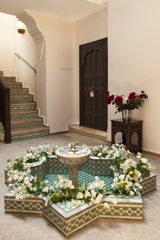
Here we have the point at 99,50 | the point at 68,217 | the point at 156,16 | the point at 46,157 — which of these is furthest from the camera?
the point at 99,50

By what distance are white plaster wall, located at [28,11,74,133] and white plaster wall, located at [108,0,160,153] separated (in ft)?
4.93

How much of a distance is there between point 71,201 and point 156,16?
3.24 m

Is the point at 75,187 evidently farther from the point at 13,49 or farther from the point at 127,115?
the point at 13,49

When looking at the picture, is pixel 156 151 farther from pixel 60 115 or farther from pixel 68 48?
pixel 68 48

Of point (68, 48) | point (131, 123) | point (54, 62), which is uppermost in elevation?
point (68, 48)

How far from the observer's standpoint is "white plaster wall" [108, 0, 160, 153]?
3895 mm

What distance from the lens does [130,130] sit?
394 cm

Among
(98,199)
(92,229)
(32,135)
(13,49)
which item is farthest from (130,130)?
(13,49)

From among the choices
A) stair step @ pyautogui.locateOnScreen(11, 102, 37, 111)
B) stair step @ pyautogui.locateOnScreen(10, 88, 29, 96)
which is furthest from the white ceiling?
stair step @ pyautogui.locateOnScreen(11, 102, 37, 111)

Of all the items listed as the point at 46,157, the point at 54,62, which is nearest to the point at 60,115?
the point at 54,62

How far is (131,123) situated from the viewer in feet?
13.0

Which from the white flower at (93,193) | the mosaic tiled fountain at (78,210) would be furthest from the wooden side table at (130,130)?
the white flower at (93,193)

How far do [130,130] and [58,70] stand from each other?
8.88 feet

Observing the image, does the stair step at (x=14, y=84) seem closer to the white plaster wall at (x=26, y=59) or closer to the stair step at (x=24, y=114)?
the white plaster wall at (x=26, y=59)
